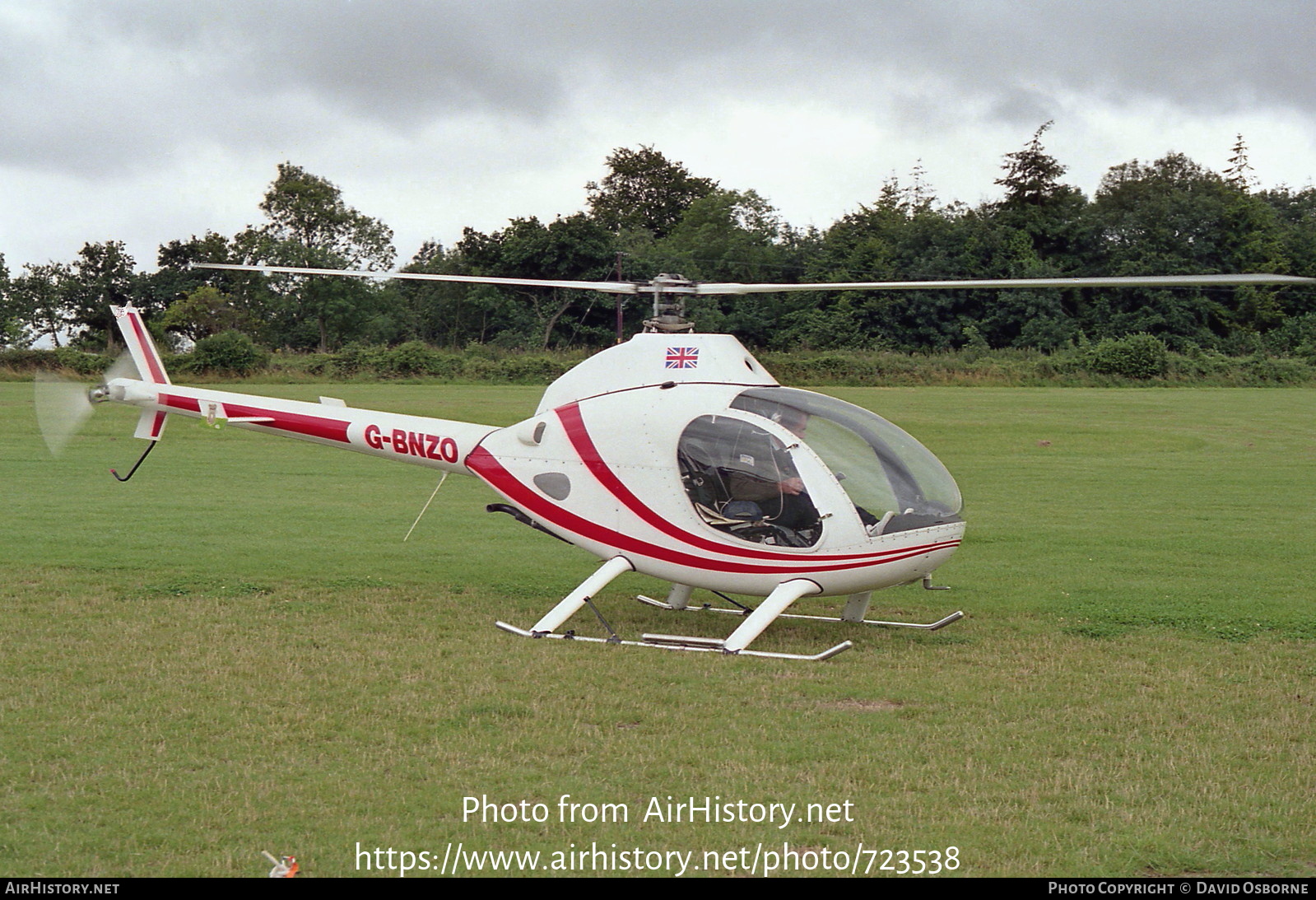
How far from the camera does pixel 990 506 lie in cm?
2009

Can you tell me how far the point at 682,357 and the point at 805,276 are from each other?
59750 millimetres

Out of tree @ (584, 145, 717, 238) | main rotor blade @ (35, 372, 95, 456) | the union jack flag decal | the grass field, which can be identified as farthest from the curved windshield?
tree @ (584, 145, 717, 238)

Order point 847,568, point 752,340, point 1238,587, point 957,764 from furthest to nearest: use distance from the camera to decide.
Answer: point 752,340 → point 1238,587 → point 847,568 → point 957,764

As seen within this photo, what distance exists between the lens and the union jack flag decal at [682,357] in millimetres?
10969

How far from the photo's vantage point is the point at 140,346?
13602 millimetres

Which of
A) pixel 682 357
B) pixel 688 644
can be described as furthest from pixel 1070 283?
pixel 688 644

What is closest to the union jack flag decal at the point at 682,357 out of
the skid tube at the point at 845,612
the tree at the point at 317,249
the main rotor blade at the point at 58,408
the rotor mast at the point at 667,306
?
the rotor mast at the point at 667,306

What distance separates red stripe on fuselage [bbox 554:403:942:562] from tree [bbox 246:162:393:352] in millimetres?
56202

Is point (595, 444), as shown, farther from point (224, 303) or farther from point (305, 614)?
point (224, 303)

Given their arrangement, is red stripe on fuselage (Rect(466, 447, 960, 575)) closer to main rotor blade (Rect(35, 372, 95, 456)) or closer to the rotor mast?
the rotor mast

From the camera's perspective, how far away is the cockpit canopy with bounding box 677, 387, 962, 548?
10078 millimetres

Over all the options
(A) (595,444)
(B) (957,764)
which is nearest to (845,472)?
(A) (595,444)

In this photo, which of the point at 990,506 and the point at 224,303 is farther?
the point at 224,303
